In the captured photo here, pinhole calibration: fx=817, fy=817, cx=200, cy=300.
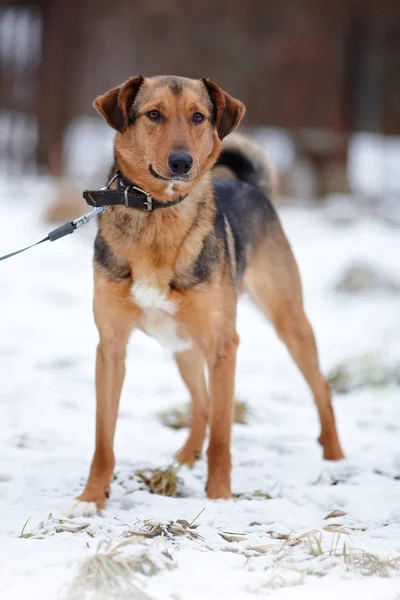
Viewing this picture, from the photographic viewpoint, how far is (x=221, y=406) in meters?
3.80

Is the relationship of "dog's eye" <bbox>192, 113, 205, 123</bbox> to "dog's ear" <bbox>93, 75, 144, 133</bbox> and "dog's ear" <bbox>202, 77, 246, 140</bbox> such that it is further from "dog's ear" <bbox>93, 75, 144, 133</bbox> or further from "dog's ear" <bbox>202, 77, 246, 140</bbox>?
"dog's ear" <bbox>93, 75, 144, 133</bbox>

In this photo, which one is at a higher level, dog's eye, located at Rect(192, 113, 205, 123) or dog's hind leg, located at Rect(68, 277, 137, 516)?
dog's eye, located at Rect(192, 113, 205, 123)

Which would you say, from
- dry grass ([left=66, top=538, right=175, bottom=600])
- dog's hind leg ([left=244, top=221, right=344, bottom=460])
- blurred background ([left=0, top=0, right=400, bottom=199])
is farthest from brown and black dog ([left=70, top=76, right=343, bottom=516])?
blurred background ([left=0, top=0, right=400, bottom=199])

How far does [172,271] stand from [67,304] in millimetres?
4388

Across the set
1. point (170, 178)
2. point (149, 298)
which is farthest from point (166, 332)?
point (170, 178)

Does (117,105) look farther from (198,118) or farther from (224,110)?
(224,110)

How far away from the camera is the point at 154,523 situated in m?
3.02

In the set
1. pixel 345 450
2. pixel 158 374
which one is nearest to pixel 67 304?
pixel 158 374

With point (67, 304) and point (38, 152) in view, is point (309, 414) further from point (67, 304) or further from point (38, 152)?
point (38, 152)

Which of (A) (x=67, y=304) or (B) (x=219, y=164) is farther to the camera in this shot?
(A) (x=67, y=304)

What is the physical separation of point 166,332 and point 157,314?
137 mm

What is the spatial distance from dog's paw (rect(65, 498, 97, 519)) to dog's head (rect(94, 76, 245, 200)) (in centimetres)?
138

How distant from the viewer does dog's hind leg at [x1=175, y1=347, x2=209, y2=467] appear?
14.6 feet

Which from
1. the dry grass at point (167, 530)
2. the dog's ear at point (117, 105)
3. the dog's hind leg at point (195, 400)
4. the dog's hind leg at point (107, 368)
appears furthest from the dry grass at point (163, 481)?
the dog's ear at point (117, 105)
